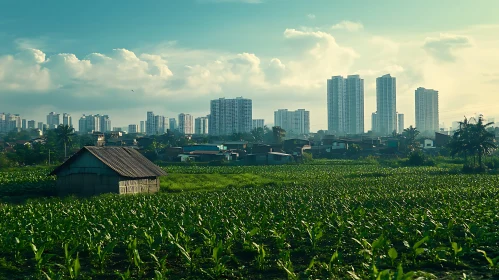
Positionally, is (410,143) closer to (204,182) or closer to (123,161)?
(204,182)

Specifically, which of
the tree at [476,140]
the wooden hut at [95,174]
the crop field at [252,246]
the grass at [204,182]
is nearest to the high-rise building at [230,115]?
the tree at [476,140]

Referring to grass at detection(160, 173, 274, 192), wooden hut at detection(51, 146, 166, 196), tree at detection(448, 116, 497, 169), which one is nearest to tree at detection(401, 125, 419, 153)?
tree at detection(448, 116, 497, 169)

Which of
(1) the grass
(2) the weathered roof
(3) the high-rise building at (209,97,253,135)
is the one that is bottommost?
(1) the grass

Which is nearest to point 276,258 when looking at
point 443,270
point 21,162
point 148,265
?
point 148,265

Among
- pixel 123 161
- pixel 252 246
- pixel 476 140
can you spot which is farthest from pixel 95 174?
pixel 476 140

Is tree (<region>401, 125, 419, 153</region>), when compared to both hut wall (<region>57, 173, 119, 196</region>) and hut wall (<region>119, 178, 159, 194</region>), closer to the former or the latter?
hut wall (<region>119, 178, 159, 194</region>)

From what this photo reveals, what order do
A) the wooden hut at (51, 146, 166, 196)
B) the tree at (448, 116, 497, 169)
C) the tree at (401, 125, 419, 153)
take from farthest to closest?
the tree at (401, 125, 419, 153) → the tree at (448, 116, 497, 169) → the wooden hut at (51, 146, 166, 196)

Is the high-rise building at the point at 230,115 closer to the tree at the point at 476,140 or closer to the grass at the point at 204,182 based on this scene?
the tree at the point at 476,140
